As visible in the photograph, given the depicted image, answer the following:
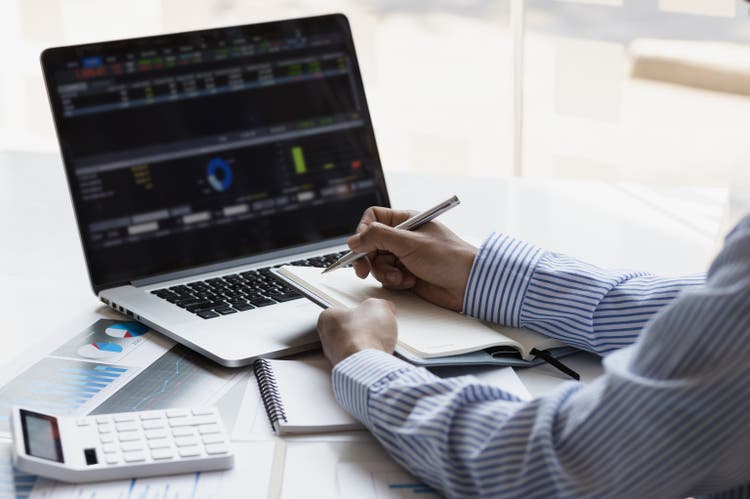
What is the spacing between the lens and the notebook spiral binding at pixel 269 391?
0.94 metres

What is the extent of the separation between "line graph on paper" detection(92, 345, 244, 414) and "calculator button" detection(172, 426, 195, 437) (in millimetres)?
94

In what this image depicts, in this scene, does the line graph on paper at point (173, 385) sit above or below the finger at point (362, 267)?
below

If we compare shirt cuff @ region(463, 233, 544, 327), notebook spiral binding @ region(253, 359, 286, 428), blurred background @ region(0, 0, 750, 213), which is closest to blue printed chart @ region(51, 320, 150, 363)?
notebook spiral binding @ region(253, 359, 286, 428)

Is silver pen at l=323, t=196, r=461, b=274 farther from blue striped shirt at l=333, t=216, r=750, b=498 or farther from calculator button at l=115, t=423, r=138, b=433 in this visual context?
calculator button at l=115, t=423, r=138, b=433

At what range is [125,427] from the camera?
89cm

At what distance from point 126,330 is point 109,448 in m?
0.33

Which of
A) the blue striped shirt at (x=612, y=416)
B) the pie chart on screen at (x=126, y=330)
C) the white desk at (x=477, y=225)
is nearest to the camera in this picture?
the blue striped shirt at (x=612, y=416)

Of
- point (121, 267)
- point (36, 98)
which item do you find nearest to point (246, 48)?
point (121, 267)

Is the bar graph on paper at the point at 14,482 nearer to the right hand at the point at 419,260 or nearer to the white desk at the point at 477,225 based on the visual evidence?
the white desk at the point at 477,225

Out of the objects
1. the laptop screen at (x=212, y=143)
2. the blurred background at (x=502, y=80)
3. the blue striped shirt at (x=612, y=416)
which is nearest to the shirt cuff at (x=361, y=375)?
the blue striped shirt at (x=612, y=416)

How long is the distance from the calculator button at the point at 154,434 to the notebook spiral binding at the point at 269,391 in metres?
0.11

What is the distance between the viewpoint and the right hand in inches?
46.1

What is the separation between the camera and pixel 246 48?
1.36 metres

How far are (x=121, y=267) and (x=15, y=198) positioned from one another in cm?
50
